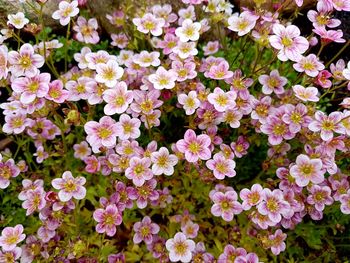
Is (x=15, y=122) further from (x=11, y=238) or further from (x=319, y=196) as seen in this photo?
(x=319, y=196)

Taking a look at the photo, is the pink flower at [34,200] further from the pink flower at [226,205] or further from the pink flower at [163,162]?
the pink flower at [226,205]

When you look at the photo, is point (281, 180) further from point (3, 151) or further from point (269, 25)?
point (3, 151)

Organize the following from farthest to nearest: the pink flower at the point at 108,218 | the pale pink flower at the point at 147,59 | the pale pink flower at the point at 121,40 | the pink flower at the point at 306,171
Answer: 1. the pale pink flower at the point at 121,40
2. the pale pink flower at the point at 147,59
3. the pink flower at the point at 108,218
4. the pink flower at the point at 306,171

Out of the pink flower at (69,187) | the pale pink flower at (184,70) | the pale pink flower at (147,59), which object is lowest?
the pink flower at (69,187)

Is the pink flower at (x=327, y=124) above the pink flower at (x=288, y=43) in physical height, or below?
below

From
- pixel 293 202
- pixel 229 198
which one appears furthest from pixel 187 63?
pixel 293 202

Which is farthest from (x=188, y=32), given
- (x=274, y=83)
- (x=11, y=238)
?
(x=11, y=238)

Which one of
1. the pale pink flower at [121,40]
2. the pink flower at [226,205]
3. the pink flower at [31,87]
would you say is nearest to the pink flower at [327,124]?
the pink flower at [226,205]

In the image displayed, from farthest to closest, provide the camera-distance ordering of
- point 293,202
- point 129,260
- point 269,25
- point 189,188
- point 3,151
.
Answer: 1. point 3,151
2. point 189,188
3. point 129,260
4. point 269,25
5. point 293,202
